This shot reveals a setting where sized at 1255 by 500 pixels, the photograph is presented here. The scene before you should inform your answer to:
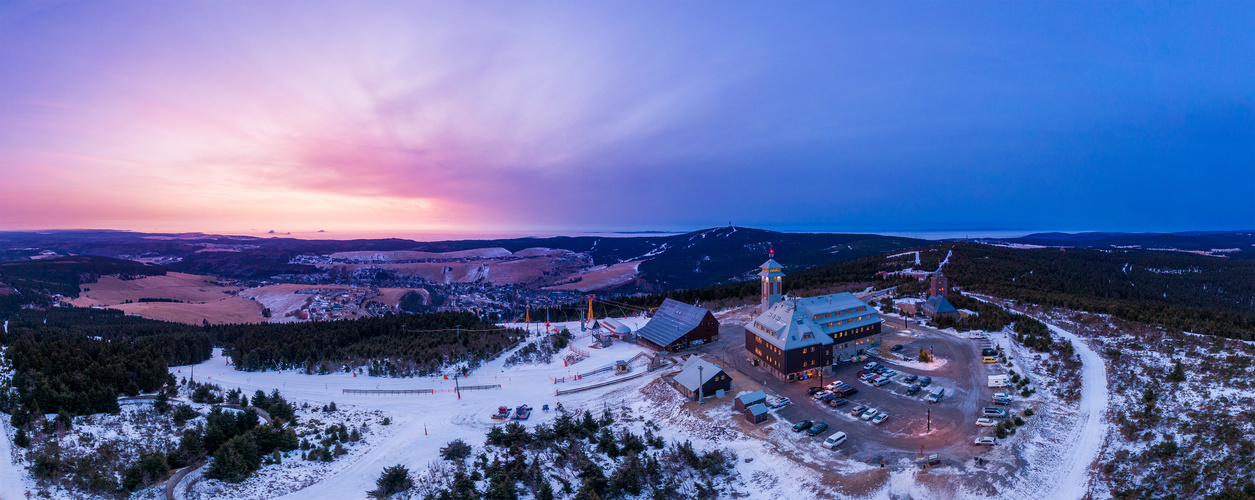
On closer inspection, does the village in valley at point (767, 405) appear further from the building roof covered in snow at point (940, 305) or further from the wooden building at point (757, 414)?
the building roof covered in snow at point (940, 305)

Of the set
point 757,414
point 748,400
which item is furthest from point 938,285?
point 757,414

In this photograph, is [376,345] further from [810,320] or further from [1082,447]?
[1082,447]

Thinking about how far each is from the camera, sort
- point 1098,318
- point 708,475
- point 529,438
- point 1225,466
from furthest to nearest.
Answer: point 1098,318
point 529,438
point 708,475
point 1225,466

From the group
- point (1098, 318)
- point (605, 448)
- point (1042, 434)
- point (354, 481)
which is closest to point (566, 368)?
point (605, 448)

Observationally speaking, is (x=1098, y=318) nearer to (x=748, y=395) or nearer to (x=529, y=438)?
(x=748, y=395)

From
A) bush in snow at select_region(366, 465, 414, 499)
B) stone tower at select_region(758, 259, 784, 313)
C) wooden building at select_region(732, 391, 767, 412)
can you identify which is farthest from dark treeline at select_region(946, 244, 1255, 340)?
bush in snow at select_region(366, 465, 414, 499)
